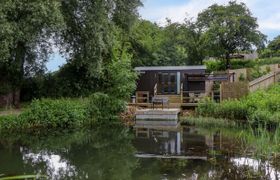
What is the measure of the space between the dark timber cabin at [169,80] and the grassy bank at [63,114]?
5.03 metres

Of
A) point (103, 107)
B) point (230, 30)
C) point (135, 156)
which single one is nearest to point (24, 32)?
point (103, 107)

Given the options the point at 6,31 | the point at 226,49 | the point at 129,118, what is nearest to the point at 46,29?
the point at 6,31

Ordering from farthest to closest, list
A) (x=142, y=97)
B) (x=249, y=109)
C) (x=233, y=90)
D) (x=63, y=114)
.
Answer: (x=142, y=97) < (x=233, y=90) < (x=249, y=109) < (x=63, y=114)

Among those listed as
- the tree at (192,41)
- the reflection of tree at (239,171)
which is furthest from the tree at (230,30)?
the reflection of tree at (239,171)

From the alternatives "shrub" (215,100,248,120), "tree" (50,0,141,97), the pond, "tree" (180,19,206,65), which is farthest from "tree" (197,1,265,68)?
the pond

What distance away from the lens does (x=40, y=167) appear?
930 cm

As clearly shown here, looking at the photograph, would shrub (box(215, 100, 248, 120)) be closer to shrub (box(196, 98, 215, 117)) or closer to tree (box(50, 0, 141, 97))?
shrub (box(196, 98, 215, 117))

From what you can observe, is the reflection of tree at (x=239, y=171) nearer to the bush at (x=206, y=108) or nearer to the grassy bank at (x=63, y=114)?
the grassy bank at (x=63, y=114)

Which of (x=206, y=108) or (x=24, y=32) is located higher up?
(x=24, y=32)

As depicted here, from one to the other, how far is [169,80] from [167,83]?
24cm

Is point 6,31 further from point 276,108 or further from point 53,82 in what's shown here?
point 276,108

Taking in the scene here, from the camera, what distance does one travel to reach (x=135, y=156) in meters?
10.6

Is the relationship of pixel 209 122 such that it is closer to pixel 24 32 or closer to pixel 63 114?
pixel 63 114

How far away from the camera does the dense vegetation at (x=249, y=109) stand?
52.4 feet
